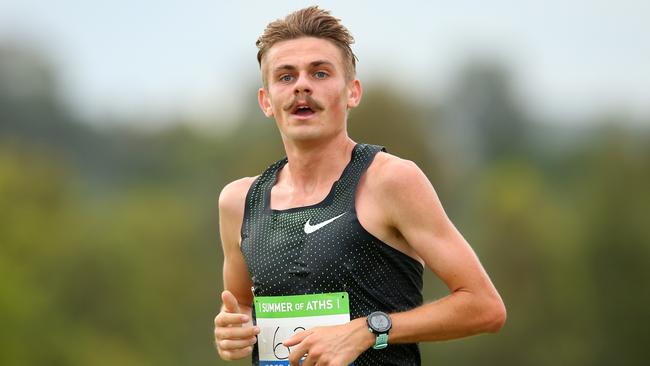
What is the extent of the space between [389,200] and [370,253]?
25 centimetres

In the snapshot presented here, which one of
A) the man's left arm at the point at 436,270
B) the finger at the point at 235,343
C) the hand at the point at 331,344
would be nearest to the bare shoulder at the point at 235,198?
the finger at the point at 235,343

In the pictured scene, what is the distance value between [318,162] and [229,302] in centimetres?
83

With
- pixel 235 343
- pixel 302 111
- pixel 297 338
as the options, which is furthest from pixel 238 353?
pixel 302 111

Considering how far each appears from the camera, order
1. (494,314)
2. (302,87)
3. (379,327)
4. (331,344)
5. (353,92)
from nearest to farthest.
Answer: (331,344) < (379,327) < (494,314) < (302,87) < (353,92)

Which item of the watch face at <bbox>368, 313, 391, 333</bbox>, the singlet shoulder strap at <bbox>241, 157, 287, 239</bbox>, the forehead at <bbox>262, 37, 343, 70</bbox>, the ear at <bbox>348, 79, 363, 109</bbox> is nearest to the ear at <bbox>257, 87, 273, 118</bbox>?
the forehead at <bbox>262, 37, 343, 70</bbox>

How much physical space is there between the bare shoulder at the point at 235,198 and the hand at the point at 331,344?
1037 millimetres

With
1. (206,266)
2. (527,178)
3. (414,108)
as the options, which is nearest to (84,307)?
(206,266)

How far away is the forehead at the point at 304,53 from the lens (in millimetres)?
6164

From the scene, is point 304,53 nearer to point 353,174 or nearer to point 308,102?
point 308,102

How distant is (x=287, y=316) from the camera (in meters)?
5.91

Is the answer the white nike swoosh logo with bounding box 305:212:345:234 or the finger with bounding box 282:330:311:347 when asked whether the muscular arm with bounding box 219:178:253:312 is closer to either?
the white nike swoosh logo with bounding box 305:212:345:234

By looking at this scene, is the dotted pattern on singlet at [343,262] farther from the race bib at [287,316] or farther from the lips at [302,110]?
the lips at [302,110]

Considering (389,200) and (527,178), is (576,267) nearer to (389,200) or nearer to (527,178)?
(527,178)

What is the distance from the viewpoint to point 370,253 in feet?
19.2
